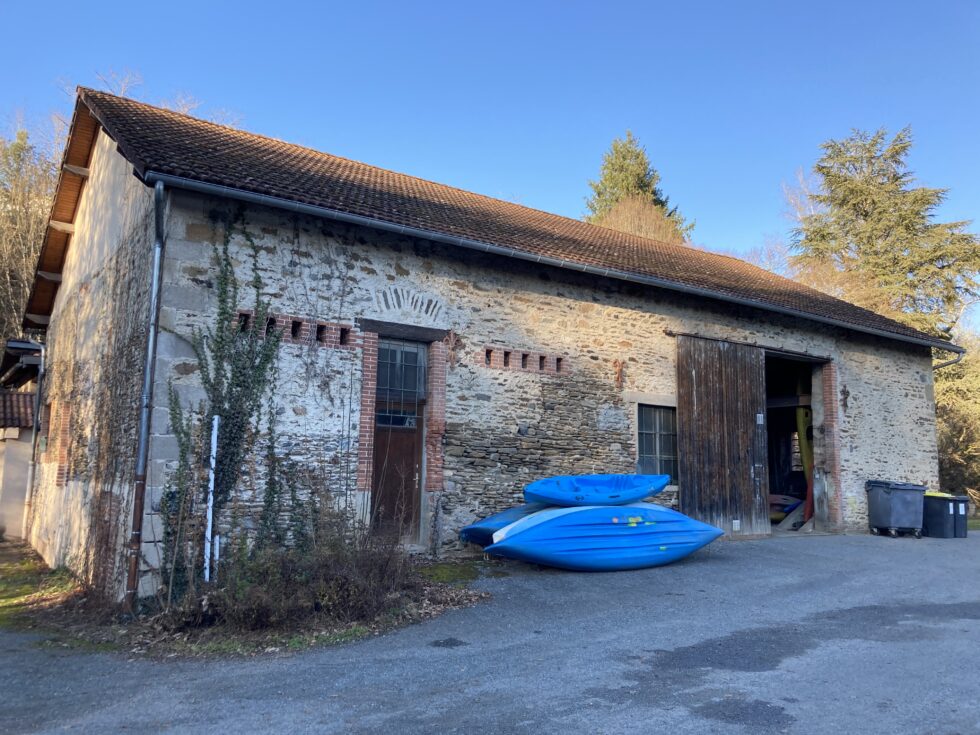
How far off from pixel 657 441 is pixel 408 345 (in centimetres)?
490

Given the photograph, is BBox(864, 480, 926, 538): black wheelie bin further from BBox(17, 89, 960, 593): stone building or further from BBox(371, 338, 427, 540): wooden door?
BBox(371, 338, 427, 540): wooden door

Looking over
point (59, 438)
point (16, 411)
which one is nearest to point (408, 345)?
point (59, 438)

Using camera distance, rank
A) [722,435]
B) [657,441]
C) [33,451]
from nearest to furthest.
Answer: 1. [657,441]
2. [722,435]
3. [33,451]

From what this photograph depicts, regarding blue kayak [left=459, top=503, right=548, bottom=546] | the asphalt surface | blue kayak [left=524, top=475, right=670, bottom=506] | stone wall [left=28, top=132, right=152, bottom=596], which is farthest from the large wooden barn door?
stone wall [left=28, top=132, right=152, bottom=596]

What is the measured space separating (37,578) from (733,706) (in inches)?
401

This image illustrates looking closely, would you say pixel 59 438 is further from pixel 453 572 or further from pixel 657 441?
pixel 657 441

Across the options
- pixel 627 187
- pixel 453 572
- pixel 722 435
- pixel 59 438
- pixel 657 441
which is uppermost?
pixel 627 187

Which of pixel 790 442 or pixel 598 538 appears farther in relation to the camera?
pixel 790 442

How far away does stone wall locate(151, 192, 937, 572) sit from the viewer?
8258 millimetres

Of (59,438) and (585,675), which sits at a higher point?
(59,438)

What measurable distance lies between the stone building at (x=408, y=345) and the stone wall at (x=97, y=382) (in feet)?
0.21

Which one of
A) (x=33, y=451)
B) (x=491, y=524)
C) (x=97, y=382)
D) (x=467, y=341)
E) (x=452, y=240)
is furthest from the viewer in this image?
(x=33, y=451)

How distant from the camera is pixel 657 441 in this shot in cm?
1218

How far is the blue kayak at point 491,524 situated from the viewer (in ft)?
30.1
